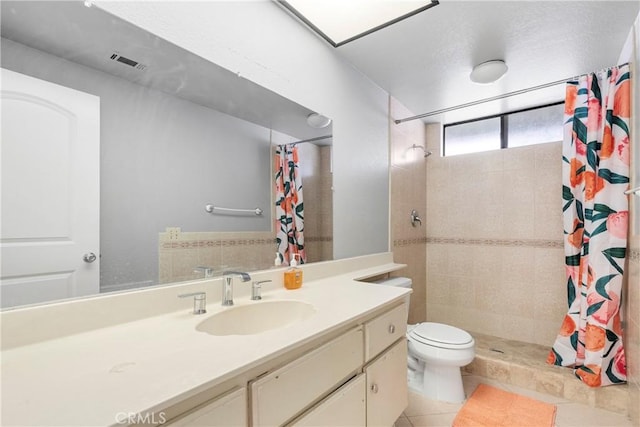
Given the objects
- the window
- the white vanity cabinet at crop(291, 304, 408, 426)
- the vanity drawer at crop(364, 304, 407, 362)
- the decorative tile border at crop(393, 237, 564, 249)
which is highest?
the window

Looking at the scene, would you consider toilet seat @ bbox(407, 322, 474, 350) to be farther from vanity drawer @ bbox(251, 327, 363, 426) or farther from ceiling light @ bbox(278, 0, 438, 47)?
ceiling light @ bbox(278, 0, 438, 47)

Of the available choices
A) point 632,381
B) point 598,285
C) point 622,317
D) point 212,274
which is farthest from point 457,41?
point 632,381

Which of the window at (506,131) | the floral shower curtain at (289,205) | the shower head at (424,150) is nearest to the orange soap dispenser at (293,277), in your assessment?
the floral shower curtain at (289,205)

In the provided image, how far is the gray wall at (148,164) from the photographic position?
3.05ft

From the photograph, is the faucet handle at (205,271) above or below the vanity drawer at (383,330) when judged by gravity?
above

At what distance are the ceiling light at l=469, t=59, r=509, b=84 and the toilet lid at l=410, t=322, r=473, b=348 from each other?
167 centimetres

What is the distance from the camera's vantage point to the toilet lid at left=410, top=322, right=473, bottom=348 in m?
1.85

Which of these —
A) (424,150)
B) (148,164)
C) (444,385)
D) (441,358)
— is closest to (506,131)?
(424,150)

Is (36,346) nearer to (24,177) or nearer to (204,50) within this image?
(24,177)

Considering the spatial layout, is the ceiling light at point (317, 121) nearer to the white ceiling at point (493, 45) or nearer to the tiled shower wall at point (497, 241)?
the white ceiling at point (493, 45)

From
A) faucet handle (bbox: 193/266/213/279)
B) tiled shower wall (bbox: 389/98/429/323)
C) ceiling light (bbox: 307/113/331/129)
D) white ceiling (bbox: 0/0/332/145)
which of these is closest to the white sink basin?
faucet handle (bbox: 193/266/213/279)

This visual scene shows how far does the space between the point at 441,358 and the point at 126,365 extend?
175 centimetres

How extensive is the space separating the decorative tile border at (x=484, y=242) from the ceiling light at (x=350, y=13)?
153 cm

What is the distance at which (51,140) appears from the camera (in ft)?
2.71
